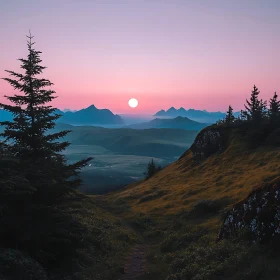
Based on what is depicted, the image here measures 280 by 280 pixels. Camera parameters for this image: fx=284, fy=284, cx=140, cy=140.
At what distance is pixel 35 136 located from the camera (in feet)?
80.9

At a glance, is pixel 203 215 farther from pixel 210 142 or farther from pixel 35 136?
pixel 210 142

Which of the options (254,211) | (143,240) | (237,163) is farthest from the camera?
(237,163)

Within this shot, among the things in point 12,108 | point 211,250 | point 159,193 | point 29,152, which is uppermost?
point 12,108

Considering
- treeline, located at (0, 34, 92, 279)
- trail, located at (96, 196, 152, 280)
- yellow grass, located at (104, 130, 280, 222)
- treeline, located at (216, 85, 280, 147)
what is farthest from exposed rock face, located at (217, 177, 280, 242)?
treeline, located at (216, 85, 280, 147)

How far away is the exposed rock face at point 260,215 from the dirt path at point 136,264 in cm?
778

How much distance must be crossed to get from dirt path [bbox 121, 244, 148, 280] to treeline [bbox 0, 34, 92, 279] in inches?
209

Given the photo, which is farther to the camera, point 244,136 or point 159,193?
point 244,136

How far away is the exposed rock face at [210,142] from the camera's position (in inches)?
3307

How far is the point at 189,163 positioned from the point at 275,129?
28160mm

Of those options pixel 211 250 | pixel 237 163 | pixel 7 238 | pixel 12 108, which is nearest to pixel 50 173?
pixel 7 238

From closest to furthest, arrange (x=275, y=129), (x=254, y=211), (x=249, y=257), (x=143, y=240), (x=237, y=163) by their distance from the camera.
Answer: (x=249, y=257), (x=254, y=211), (x=143, y=240), (x=237, y=163), (x=275, y=129)

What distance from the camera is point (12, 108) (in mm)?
25156

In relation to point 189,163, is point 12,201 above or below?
above

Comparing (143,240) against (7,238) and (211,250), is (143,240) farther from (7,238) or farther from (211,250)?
(7,238)
